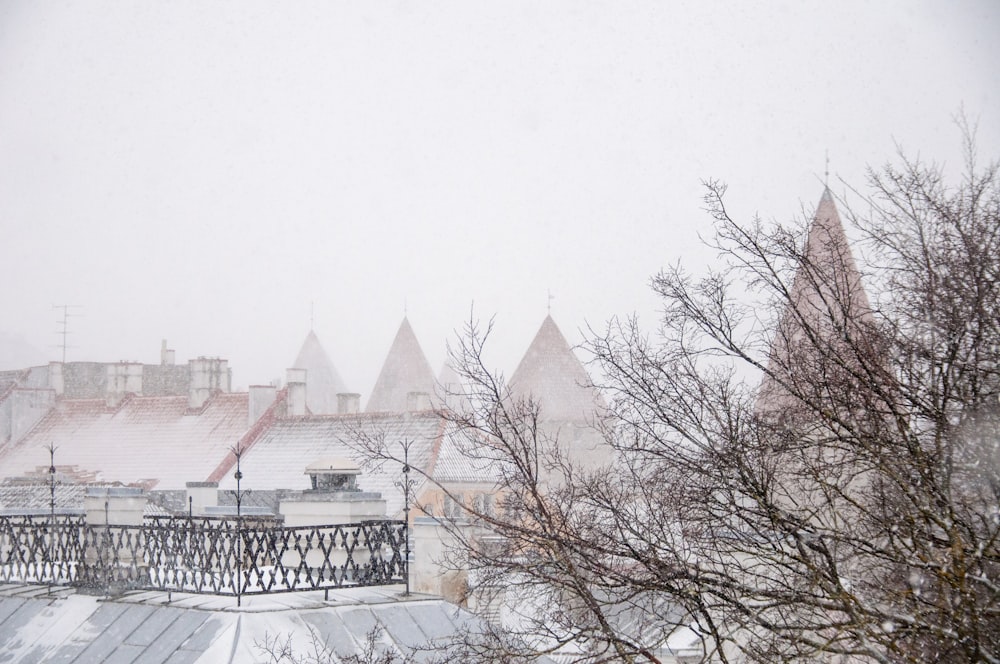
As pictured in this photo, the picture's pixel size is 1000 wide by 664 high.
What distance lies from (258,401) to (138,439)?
6.28 m

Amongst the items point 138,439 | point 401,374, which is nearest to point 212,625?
point 138,439

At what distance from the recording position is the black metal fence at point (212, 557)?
37.0 feet

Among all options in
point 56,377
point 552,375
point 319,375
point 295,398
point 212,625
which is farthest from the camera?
point 319,375

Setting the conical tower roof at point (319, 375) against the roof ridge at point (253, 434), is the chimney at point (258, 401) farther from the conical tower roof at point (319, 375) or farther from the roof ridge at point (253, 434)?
the conical tower roof at point (319, 375)

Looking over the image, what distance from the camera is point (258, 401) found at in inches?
1935

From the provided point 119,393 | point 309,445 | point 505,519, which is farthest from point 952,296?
point 119,393

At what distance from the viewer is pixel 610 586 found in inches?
285

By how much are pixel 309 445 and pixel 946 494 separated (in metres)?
39.7

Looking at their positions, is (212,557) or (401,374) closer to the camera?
(212,557)

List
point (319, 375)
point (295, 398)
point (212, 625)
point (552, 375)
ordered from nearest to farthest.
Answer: point (212, 625) → point (295, 398) → point (552, 375) → point (319, 375)

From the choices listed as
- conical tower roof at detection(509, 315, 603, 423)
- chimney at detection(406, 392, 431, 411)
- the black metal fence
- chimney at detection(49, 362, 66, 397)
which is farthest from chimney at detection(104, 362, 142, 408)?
the black metal fence

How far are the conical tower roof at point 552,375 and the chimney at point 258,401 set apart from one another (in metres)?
22.2

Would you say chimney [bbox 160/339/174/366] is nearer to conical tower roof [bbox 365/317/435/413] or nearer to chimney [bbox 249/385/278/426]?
conical tower roof [bbox 365/317/435/413]

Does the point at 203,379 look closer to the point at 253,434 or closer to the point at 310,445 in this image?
the point at 253,434
